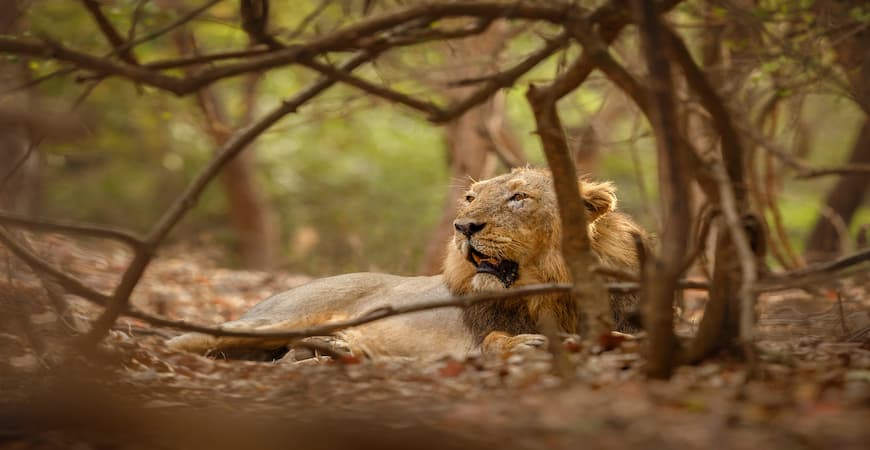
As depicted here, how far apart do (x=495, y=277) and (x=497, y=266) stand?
61 mm

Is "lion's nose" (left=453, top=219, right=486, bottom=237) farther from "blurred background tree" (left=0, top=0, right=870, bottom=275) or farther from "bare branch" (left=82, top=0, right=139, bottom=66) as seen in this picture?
"blurred background tree" (left=0, top=0, right=870, bottom=275)

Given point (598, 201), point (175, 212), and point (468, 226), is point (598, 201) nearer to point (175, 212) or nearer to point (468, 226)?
point (468, 226)

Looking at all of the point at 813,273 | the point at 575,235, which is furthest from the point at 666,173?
the point at 813,273

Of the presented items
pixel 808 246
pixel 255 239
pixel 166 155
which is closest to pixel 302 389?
pixel 808 246

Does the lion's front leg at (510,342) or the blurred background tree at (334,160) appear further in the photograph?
the blurred background tree at (334,160)

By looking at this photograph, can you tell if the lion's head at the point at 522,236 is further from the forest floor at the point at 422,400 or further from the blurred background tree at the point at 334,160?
the blurred background tree at the point at 334,160

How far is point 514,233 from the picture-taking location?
511 centimetres

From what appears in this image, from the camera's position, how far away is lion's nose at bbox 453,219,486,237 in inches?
199

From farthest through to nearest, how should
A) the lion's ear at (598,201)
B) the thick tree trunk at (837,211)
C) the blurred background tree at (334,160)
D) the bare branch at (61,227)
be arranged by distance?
the thick tree trunk at (837,211) < the blurred background tree at (334,160) < the lion's ear at (598,201) < the bare branch at (61,227)

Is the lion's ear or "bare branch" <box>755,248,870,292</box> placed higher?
the lion's ear

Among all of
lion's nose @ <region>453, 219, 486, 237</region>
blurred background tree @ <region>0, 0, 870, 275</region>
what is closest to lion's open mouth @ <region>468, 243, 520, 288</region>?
lion's nose @ <region>453, 219, 486, 237</region>

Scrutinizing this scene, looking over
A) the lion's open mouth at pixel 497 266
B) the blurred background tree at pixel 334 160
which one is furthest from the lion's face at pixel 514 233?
the blurred background tree at pixel 334 160

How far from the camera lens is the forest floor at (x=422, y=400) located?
262 cm

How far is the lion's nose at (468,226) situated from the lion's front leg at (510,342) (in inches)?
22.2
